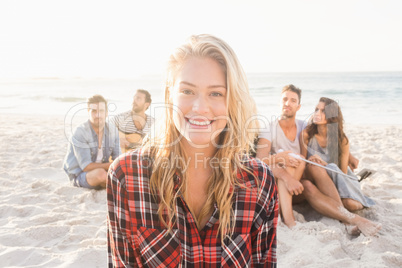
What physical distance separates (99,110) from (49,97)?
16330mm

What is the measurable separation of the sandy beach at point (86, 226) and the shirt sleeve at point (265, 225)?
3.37ft

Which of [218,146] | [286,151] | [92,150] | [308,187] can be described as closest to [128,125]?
[92,150]

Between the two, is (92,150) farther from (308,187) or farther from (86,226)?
(308,187)

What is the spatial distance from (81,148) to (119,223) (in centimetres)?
297

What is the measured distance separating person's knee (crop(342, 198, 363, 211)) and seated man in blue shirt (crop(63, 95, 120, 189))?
2753 mm

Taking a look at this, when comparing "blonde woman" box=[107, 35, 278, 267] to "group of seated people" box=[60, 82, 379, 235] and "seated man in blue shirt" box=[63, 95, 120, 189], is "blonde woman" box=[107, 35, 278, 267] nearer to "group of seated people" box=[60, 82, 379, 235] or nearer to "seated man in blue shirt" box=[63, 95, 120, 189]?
"group of seated people" box=[60, 82, 379, 235]

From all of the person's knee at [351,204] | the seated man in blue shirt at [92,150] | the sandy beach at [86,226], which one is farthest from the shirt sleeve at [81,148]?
the person's knee at [351,204]

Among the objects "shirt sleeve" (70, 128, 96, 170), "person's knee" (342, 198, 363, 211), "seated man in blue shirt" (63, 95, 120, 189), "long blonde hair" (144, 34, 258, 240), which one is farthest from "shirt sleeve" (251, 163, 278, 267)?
"shirt sleeve" (70, 128, 96, 170)

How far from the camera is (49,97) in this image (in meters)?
18.6

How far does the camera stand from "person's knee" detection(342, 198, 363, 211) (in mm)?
3232

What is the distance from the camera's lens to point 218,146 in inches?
60.8

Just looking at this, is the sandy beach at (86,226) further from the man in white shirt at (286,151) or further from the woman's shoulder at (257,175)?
the woman's shoulder at (257,175)

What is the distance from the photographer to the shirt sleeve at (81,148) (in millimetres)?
4074

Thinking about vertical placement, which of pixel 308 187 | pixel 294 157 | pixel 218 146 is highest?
pixel 218 146
